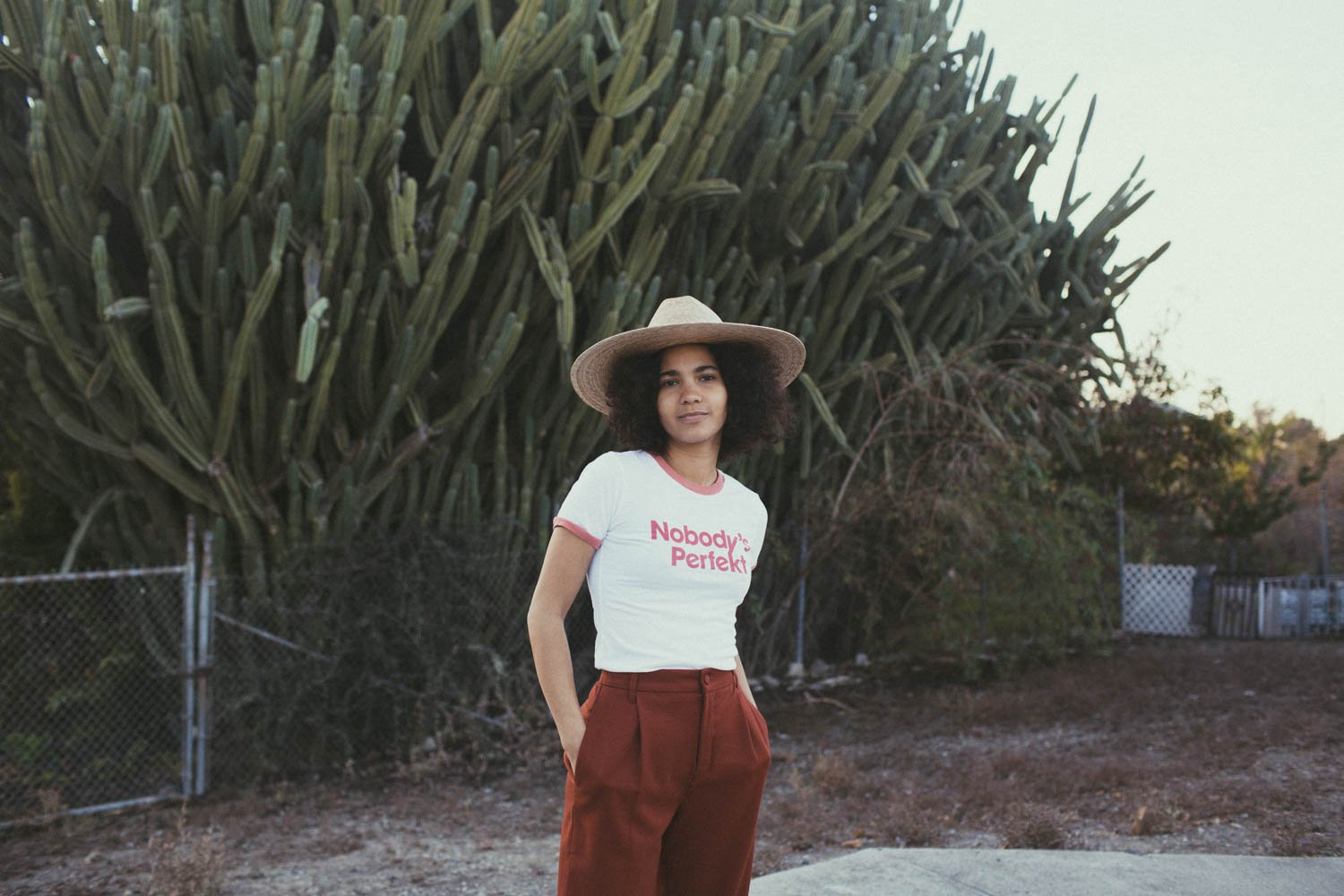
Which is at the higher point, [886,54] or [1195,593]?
[886,54]

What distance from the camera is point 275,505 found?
6.82m

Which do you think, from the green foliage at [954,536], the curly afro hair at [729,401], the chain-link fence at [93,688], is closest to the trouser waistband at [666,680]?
the curly afro hair at [729,401]

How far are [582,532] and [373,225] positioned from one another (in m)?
4.72

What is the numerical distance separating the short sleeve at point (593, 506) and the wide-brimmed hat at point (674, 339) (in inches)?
12.3

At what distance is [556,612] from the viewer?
2.32 metres

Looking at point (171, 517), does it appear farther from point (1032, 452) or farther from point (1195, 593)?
point (1195, 593)

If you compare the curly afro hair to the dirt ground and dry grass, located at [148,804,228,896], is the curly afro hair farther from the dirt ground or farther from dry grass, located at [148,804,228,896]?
dry grass, located at [148,804,228,896]

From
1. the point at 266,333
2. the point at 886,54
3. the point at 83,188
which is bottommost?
the point at 266,333

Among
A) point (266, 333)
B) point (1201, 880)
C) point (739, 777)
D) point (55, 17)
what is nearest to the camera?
point (739, 777)

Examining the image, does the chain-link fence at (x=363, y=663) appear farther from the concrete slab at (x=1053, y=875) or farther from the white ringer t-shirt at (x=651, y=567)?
the white ringer t-shirt at (x=651, y=567)

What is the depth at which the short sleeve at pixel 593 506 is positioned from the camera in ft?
7.43

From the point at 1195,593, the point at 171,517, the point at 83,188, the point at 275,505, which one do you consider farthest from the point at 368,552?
the point at 1195,593

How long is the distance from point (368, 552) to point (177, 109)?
2.54 metres

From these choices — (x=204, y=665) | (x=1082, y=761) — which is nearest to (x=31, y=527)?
(x=204, y=665)
